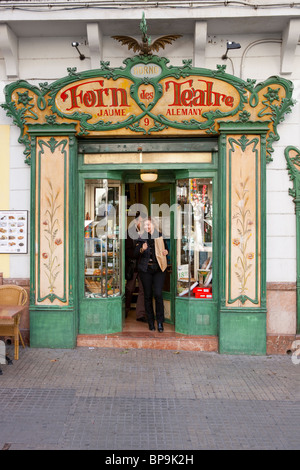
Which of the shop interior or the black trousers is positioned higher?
the shop interior

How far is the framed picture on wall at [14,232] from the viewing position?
6.95m

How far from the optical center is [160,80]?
652 centimetres

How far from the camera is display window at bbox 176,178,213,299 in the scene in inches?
271

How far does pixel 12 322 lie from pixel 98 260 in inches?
66.4

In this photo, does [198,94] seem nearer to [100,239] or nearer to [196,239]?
[196,239]

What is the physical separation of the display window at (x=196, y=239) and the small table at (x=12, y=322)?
266 cm

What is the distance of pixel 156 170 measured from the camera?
7.05m

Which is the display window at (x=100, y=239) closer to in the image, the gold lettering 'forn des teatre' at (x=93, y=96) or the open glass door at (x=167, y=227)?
the open glass door at (x=167, y=227)

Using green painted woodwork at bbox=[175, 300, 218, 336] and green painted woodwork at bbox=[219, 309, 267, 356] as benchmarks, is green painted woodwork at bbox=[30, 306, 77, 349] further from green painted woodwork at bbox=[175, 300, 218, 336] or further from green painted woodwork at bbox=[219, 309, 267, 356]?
green painted woodwork at bbox=[219, 309, 267, 356]

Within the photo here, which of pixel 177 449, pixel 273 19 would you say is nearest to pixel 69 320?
pixel 177 449

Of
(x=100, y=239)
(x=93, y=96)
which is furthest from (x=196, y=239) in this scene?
(x=93, y=96)

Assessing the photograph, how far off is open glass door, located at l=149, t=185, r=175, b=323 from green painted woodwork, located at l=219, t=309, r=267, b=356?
1316 millimetres

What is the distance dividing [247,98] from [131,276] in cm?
396

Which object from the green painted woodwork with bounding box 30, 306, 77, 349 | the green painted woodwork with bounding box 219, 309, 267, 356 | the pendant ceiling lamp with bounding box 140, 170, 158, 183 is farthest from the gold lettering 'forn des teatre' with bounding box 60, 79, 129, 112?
the green painted woodwork with bounding box 219, 309, 267, 356
